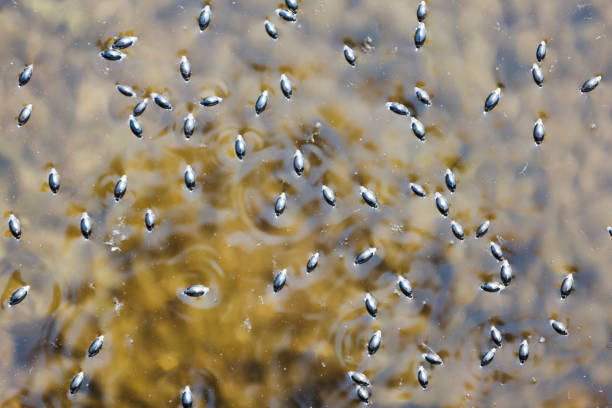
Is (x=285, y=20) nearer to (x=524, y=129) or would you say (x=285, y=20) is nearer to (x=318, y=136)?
(x=318, y=136)

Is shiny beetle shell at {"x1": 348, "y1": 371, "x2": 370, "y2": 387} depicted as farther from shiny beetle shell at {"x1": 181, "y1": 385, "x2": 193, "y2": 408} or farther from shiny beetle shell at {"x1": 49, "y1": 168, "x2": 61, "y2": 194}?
shiny beetle shell at {"x1": 49, "y1": 168, "x2": 61, "y2": 194}

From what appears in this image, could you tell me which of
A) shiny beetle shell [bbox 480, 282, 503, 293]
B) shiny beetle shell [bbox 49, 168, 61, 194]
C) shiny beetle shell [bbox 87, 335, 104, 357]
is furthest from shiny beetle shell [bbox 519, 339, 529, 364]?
shiny beetle shell [bbox 49, 168, 61, 194]

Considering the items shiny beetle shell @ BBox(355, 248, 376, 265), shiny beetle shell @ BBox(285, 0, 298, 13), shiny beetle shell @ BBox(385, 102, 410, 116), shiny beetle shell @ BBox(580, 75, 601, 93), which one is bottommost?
shiny beetle shell @ BBox(355, 248, 376, 265)

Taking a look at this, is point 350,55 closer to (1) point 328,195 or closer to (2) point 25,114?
(1) point 328,195

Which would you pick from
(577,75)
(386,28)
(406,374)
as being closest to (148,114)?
(386,28)

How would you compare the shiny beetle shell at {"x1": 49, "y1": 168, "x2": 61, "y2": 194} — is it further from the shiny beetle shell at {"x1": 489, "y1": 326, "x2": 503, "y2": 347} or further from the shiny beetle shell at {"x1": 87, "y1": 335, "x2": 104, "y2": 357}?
the shiny beetle shell at {"x1": 489, "y1": 326, "x2": 503, "y2": 347}

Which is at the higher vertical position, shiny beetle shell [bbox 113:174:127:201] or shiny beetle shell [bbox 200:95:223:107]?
shiny beetle shell [bbox 200:95:223:107]
